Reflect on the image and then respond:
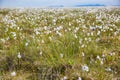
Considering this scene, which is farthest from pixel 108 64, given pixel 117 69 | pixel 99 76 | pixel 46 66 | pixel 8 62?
pixel 8 62

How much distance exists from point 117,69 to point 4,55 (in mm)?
1993

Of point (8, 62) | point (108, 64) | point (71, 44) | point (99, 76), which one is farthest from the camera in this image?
point (71, 44)

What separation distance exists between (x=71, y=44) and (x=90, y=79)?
1.38 m

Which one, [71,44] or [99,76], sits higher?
[71,44]

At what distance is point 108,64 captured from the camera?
4.28 metres

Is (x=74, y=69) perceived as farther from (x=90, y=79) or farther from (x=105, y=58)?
(x=105, y=58)

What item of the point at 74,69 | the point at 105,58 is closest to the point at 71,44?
the point at 105,58

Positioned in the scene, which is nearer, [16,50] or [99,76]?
[99,76]

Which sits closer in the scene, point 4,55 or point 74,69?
point 74,69

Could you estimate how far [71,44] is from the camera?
16.3ft

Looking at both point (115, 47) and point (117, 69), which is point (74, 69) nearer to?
point (117, 69)

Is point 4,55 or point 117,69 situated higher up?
point 4,55

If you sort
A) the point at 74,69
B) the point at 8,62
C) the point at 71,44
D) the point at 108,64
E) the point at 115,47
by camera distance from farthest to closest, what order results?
the point at 115,47
the point at 71,44
the point at 8,62
the point at 108,64
the point at 74,69

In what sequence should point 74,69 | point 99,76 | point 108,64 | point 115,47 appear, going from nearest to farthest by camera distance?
point 99,76, point 74,69, point 108,64, point 115,47
